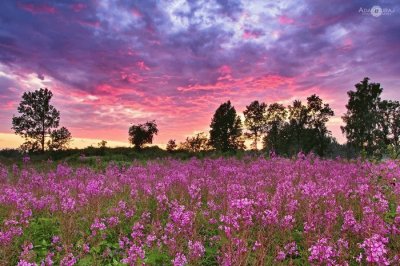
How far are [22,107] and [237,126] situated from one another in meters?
37.3

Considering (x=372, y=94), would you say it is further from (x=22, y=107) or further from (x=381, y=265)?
(x=381, y=265)

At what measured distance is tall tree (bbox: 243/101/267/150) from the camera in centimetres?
7688

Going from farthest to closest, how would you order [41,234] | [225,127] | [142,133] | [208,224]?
[225,127]
[142,133]
[41,234]
[208,224]

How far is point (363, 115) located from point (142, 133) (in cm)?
3649

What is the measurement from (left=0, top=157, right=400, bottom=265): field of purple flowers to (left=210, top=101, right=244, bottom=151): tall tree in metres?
59.3

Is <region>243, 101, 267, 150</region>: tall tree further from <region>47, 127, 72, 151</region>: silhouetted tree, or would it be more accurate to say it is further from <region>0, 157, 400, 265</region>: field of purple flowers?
<region>0, 157, 400, 265</region>: field of purple flowers

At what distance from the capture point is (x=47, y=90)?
57.5m

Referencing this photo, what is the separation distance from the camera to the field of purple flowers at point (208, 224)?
183 inches

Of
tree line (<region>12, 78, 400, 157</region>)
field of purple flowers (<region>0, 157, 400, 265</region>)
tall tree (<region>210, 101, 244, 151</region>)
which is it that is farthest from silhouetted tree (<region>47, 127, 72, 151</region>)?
field of purple flowers (<region>0, 157, 400, 265</region>)

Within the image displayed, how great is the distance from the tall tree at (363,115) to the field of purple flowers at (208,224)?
2175 inches

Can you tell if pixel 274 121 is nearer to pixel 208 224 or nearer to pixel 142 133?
pixel 142 133

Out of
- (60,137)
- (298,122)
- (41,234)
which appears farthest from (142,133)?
(41,234)

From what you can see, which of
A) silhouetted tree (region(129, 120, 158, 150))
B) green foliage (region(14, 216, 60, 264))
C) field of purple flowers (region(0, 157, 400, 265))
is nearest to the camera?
field of purple flowers (region(0, 157, 400, 265))

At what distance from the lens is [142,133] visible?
53.8 m
